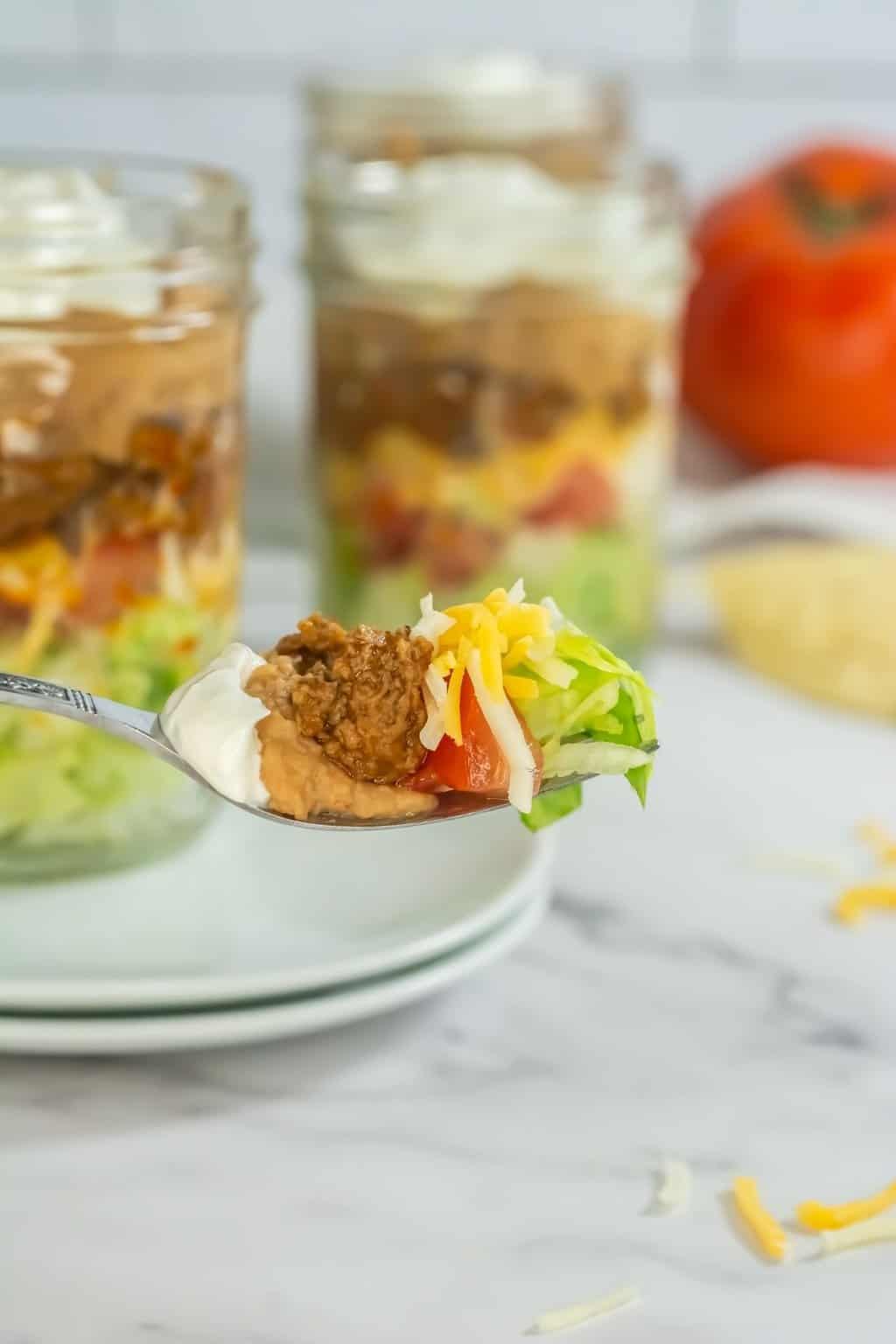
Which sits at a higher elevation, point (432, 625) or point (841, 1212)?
point (432, 625)

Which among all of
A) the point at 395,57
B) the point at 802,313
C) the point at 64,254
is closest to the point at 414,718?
the point at 64,254

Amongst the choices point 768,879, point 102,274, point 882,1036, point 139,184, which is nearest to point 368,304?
point 139,184

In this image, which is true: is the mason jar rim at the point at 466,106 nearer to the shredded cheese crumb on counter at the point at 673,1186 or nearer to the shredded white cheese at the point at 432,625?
the shredded white cheese at the point at 432,625

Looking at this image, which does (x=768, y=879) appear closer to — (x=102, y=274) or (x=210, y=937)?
(x=210, y=937)

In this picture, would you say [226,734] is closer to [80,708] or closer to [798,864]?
[80,708]

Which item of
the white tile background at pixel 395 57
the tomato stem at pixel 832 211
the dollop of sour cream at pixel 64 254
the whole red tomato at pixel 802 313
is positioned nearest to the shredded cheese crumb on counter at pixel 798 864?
the dollop of sour cream at pixel 64 254

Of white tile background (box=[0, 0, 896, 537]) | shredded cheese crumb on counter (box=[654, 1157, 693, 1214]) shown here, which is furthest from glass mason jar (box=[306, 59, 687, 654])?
white tile background (box=[0, 0, 896, 537])

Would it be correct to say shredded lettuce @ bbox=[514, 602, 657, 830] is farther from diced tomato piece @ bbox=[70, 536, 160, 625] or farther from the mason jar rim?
the mason jar rim
